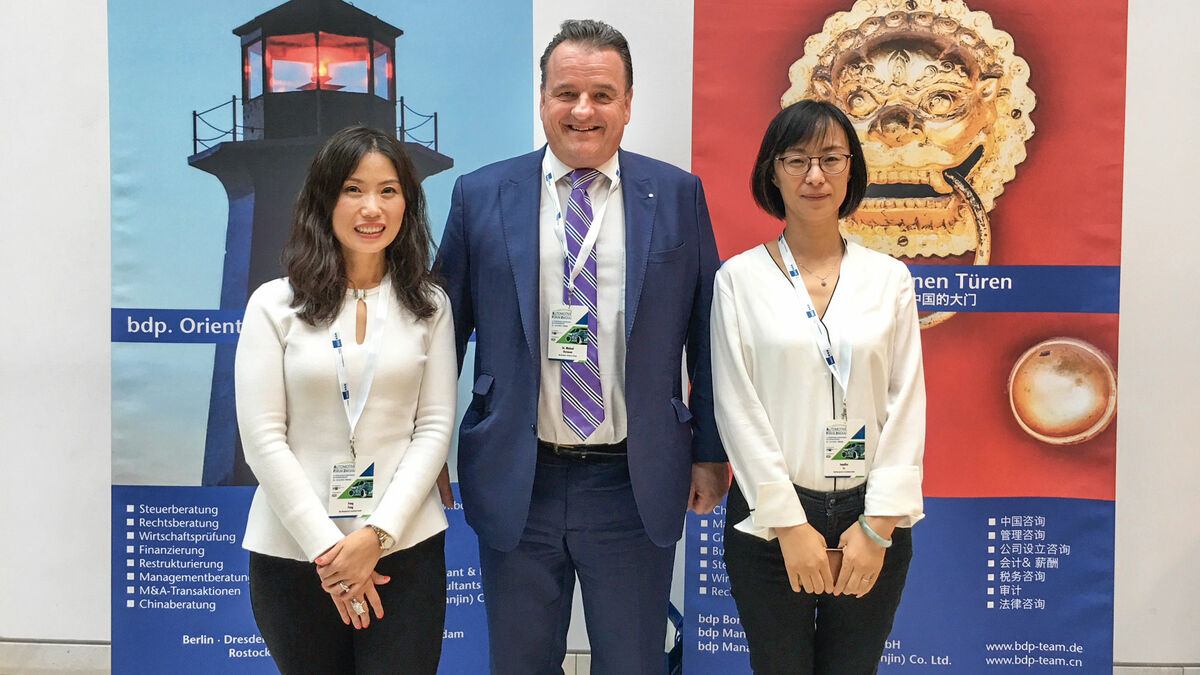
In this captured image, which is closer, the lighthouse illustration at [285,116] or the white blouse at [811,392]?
the white blouse at [811,392]

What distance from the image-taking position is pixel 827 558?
5.83ft

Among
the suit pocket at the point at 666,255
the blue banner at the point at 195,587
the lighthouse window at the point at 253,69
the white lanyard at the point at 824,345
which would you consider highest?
the lighthouse window at the point at 253,69

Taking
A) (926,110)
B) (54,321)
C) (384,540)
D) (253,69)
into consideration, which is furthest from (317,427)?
(926,110)

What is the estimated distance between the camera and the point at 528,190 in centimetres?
205

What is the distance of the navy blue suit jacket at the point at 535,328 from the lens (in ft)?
6.43

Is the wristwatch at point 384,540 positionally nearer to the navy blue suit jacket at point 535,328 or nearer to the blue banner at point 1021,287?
the navy blue suit jacket at point 535,328

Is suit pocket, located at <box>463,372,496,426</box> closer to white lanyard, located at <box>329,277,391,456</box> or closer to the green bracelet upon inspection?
white lanyard, located at <box>329,277,391,456</box>

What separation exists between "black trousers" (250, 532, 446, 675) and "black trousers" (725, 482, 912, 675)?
708 mm

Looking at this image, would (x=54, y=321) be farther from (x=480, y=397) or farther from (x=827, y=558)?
(x=827, y=558)

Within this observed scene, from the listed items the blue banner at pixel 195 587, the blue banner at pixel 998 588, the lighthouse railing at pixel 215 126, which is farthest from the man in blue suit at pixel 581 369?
the lighthouse railing at pixel 215 126

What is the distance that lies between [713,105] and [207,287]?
6.15ft

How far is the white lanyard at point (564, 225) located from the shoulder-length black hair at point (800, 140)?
0.36 m

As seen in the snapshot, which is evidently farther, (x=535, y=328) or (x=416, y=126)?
(x=416, y=126)

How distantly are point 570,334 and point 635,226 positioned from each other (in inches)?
11.9
